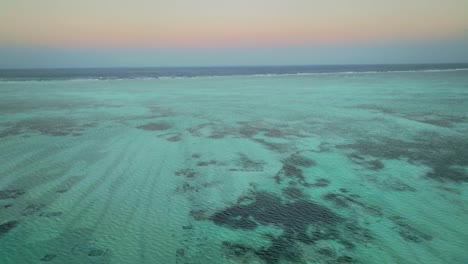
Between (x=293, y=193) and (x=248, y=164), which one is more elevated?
(x=248, y=164)

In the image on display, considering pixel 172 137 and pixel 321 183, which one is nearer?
pixel 321 183

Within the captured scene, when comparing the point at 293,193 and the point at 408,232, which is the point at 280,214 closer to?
the point at 293,193

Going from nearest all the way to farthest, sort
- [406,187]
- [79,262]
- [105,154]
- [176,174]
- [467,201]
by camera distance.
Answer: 1. [79,262]
2. [467,201]
3. [406,187]
4. [176,174]
5. [105,154]

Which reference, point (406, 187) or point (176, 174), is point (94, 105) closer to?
point (176, 174)

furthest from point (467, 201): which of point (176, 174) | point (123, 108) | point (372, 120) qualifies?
point (123, 108)

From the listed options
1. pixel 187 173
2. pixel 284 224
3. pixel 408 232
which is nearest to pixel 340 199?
pixel 408 232

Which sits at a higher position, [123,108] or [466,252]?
[123,108]

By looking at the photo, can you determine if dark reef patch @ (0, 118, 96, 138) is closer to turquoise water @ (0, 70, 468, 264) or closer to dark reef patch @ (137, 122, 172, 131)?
turquoise water @ (0, 70, 468, 264)

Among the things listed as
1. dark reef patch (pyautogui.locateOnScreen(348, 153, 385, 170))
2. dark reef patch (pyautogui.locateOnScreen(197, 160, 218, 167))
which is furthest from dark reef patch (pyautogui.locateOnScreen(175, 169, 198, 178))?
dark reef patch (pyautogui.locateOnScreen(348, 153, 385, 170))
